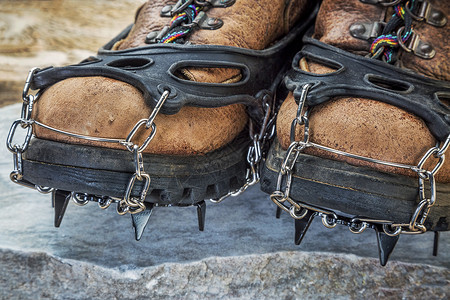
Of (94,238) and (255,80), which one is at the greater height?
(255,80)

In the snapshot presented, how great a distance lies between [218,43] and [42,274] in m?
0.41

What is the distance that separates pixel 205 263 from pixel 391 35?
41cm

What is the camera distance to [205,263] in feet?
2.62

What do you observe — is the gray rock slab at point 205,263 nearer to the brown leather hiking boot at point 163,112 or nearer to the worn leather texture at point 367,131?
the brown leather hiking boot at point 163,112

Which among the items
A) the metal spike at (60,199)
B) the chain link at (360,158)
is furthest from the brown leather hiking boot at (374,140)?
the metal spike at (60,199)

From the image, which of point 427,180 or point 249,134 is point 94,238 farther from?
point 427,180

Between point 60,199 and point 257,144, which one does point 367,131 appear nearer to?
point 257,144

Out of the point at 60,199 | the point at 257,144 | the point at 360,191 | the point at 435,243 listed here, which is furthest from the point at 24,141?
the point at 435,243

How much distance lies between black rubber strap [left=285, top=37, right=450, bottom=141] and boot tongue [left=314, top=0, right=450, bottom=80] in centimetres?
4

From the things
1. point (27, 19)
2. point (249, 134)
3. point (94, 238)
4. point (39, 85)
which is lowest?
point (27, 19)

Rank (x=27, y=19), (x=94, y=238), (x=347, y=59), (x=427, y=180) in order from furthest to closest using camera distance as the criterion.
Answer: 1. (x=27, y=19)
2. (x=94, y=238)
3. (x=347, y=59)
4. (x=427, y=180)

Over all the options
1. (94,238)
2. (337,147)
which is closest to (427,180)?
(337,147)

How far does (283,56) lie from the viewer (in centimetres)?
93

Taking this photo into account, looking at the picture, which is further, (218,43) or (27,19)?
(27,19)
